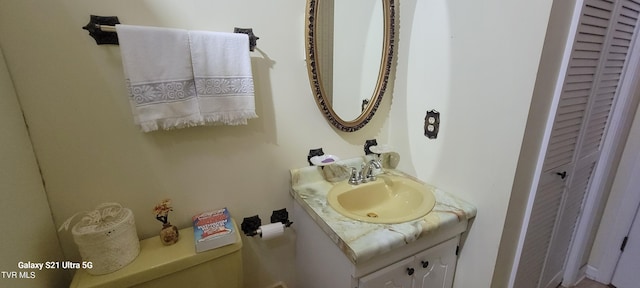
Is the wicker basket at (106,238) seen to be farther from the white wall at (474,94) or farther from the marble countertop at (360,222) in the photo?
the white wall at (474,94)

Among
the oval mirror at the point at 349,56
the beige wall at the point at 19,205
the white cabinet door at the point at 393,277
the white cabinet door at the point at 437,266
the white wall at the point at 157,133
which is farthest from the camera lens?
the oval mirror at the point at 349,56

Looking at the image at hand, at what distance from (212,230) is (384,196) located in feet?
2.72

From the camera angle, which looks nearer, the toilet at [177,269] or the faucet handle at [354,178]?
the toilet at [177,269]

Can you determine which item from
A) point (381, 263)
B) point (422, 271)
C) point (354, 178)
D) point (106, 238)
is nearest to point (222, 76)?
point (106, 238)

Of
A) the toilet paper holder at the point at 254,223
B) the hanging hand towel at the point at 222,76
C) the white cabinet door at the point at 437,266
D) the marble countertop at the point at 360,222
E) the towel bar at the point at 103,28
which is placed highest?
the towel bar at the point at 103,28

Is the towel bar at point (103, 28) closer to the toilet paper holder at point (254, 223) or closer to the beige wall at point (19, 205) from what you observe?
the beige wall at point (19, 205)

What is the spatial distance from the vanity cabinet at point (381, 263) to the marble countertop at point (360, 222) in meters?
0.04

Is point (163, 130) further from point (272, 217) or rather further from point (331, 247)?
point (331, 247)

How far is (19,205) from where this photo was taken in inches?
28.1

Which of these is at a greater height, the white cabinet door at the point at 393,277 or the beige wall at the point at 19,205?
the beige wall at the point at 19,205

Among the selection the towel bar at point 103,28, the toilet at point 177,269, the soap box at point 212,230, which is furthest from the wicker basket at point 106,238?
the towel bar at point 103,28

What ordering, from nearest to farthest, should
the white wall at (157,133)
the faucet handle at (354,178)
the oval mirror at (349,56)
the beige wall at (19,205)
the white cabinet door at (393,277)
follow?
1. the beige wall at (19,205)
2. the white wall at (157,133)
3. the white cabinet door at (393,277)
4. the oval mirror at (349,56)
5. the faucet handle at (354,178)

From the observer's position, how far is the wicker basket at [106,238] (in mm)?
814

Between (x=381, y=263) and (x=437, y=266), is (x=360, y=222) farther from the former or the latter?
(x=437, y=266)
